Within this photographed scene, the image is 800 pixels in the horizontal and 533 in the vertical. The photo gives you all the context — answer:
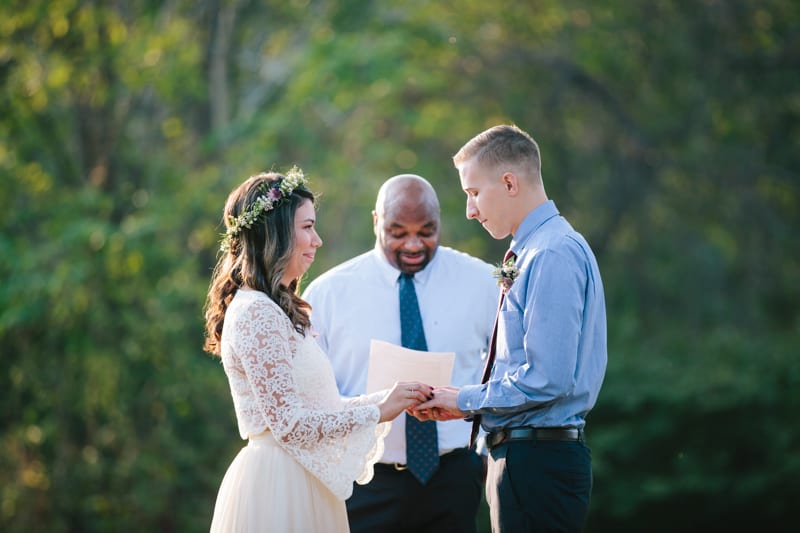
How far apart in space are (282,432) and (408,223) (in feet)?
4.59

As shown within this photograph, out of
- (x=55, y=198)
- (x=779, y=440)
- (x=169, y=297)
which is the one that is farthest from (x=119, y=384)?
(x=779, y=440)

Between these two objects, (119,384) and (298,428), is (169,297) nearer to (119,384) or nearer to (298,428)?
(119,384)

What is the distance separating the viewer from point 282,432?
3529 mm

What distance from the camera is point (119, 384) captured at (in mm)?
8766

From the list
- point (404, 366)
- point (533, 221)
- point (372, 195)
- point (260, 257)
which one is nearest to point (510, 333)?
point (533, 221)

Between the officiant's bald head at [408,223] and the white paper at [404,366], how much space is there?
0.62 meters

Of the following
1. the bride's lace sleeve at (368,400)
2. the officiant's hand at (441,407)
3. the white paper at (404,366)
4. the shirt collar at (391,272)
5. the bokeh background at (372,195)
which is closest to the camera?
the officiant's hand at (441,407)

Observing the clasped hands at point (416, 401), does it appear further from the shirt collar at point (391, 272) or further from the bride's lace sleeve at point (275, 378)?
the shirt collar at point (391, 272)

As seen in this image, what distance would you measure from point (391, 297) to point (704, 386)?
5636 millimetres

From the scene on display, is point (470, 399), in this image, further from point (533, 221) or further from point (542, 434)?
point (533, 221)

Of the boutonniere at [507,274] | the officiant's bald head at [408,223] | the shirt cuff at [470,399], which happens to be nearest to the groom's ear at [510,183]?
the boutonniere at [507,274]

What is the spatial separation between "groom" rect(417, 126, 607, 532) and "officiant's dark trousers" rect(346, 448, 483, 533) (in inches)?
31.3

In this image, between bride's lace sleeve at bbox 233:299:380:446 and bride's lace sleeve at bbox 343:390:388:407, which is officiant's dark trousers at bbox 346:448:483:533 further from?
bride's lace sleeve at bbox 233:299:380:446

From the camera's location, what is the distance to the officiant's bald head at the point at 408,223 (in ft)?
14.8
